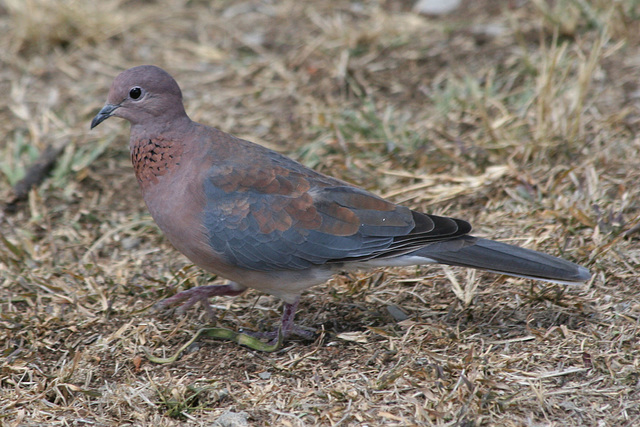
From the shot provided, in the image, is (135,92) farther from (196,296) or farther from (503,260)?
(503,260)

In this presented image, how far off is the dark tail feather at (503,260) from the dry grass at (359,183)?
27cm

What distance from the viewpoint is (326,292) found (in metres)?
4.12

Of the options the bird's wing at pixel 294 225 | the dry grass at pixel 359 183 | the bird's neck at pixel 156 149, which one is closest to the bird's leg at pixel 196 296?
the dry grass at pixel 359 183

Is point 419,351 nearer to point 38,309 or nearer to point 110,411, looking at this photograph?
point 110,411

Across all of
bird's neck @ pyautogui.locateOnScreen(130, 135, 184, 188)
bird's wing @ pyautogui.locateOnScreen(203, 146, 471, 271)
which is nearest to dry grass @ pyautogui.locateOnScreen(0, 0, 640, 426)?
bird's wing @ pyautogui.locateOnScreen(203, 146, 471, 271)

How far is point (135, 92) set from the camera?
3.82 meters

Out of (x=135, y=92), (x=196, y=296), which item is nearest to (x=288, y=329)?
(x=196, y=296)

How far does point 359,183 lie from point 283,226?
4.49 feet

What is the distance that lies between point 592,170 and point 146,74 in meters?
2.56

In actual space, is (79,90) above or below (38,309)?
above

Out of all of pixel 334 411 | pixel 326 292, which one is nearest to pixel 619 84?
pixel 326 292

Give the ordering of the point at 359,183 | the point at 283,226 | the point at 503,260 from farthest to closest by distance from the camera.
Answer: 1. the point at 359,183
2. the point at 283,226
3. the point at 503,260

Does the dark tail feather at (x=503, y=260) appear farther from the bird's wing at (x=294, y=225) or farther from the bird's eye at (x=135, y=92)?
the bird's eye at (x=135, y=92)

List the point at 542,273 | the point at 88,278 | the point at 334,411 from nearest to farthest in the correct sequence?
the point at 334,411 → the point at 542,273 → the point at 88,278
